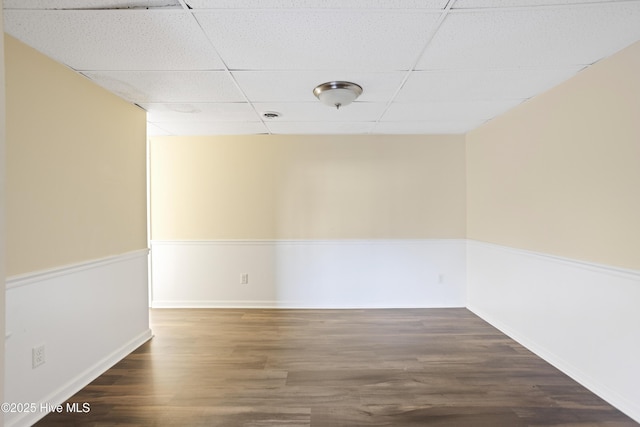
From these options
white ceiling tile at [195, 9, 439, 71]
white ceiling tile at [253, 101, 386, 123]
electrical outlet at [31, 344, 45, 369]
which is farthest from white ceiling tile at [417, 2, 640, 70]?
electrical outlet at [31, 344, 45, 369]

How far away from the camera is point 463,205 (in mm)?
3744

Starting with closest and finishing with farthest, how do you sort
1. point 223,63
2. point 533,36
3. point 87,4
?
point 87,4
point 533,36
point 223,63

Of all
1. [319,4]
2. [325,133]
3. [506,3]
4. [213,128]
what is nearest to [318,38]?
[319,4]

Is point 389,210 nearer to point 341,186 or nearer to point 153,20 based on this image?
point 341,186

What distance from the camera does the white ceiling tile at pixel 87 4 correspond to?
138 centimetres

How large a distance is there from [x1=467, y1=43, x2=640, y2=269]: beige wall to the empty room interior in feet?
0.04

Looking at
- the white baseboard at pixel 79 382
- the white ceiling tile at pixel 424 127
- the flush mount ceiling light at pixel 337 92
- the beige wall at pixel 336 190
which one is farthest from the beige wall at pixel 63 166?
the white ceiling tile at pixel 424 127

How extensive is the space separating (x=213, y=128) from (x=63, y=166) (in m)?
1.67

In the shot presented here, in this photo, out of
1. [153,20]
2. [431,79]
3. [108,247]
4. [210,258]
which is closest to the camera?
[153,20]

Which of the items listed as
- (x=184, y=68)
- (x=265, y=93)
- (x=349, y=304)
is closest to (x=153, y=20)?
(x=184, y=68)

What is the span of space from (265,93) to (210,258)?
7.37 feet

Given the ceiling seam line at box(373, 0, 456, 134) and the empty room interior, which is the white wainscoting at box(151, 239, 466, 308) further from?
the ceiling seam line at box(373, 0, 456, 134)

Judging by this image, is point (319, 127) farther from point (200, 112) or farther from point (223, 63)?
point (223, 63)

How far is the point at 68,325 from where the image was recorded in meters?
1.96
